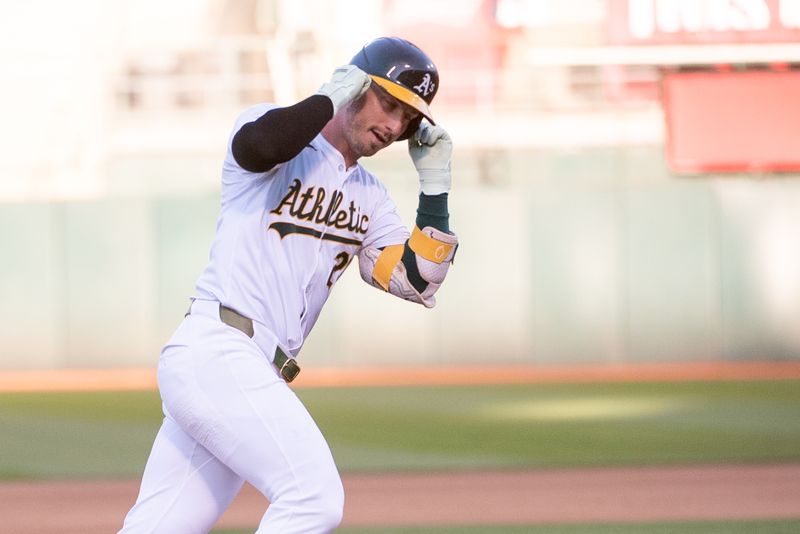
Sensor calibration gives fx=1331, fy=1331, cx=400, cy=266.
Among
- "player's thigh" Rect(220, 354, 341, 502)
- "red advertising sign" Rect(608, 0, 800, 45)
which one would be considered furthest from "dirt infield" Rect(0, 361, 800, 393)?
"player's thigh" Rect(220, 354, 341, 502)

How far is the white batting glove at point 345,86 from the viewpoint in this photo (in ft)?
11.7

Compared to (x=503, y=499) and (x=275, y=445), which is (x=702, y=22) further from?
(x=275, y=445)

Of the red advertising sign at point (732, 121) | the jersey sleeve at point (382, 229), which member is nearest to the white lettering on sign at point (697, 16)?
the red advertising sign at point (732, 121)

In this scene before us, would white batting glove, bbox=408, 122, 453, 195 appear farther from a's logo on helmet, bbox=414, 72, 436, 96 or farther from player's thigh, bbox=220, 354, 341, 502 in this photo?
player's thigh, bbox=220, 354, 341, 502

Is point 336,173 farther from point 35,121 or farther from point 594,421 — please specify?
point 35,121

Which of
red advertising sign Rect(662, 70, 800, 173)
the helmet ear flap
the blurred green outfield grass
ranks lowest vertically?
the blurred green outfield grass

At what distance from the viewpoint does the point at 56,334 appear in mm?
16562

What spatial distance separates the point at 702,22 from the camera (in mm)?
17203

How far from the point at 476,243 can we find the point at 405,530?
33.8 ft

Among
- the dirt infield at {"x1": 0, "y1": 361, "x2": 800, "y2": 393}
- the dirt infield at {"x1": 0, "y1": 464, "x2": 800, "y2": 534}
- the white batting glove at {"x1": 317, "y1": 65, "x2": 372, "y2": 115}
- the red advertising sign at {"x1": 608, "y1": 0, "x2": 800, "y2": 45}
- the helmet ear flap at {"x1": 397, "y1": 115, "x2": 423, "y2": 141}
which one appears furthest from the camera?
the red advertising sign at {"x1": 608, "y1": 0, "x2": 800, "y2": 45}

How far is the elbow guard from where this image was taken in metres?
3.94

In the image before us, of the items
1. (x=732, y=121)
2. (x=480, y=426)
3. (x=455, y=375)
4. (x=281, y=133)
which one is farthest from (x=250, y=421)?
(x=732, y=121)

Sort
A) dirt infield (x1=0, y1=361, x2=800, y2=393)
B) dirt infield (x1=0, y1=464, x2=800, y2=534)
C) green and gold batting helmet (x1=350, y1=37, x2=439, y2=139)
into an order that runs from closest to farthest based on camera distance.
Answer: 1. green and gold batting helmet (x1=350, y1=37, x2=439, y2=139)
2. dirt infield (x1=0, y1=464, x2=800, y2=534)
3. dirt infield (x1=0, y1=361, x2=800, y2=393)

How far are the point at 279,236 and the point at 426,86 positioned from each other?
59 centimetres
